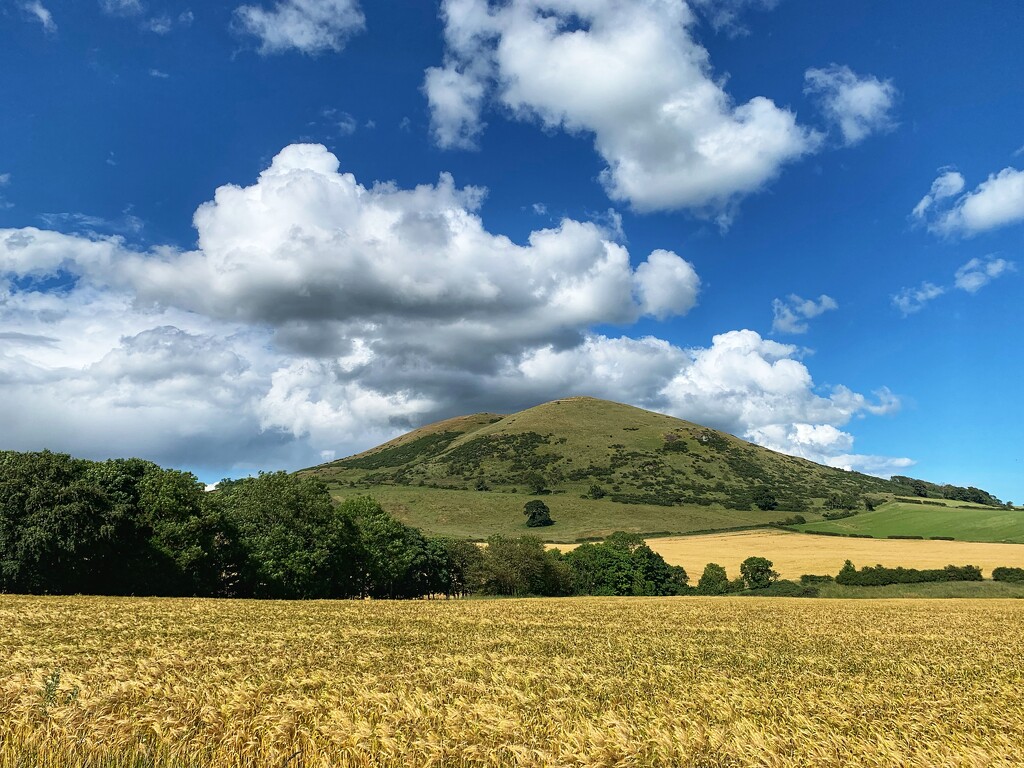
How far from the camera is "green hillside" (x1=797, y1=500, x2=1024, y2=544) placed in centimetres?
13450

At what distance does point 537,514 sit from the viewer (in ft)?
536

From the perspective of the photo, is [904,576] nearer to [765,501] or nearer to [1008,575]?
[1008,575]

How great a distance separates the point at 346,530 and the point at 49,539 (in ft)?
99.0

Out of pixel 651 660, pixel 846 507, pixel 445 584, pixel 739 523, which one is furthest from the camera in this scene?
pixel 846 507

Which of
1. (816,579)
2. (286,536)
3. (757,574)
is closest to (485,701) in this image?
(286,536)

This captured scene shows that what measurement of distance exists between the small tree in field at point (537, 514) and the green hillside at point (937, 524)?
220 ft

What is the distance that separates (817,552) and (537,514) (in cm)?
7176

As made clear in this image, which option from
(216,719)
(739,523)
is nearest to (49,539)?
(216,719)

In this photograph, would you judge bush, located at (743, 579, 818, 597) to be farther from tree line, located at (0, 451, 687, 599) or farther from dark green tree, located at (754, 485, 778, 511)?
dark green tree, located at (754, 485, 778, 511)

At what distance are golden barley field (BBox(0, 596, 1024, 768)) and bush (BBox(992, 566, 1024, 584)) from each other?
72599 millimetres

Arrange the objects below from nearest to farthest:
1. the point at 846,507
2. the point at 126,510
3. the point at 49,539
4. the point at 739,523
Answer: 1. the point at 49,539
2. the point at 126,510
3. the point at 739,523
4. the point at 846,507

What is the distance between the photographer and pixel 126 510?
174 feet

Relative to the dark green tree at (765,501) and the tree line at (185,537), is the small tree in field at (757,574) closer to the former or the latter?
the tree line at (185,537)

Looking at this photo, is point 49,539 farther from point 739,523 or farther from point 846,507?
point 846,507
